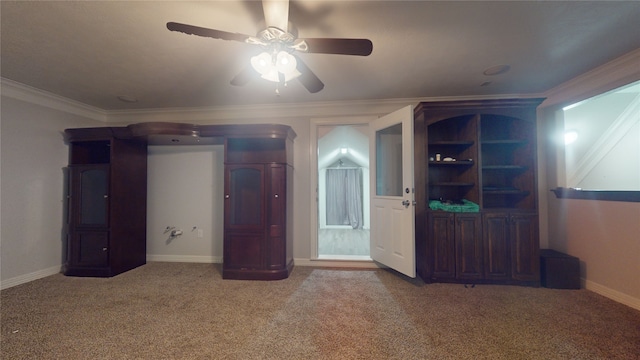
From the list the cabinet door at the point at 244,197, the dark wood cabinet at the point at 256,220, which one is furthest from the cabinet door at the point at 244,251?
the cabinet door at the point at 244,197

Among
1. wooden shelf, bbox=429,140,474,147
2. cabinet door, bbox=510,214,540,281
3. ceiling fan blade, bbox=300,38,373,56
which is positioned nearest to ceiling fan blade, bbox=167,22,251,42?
ceiling fan blade, bbox=300,38,373,56

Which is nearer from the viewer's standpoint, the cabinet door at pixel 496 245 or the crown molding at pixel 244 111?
the cabinet door at pixel 496 245

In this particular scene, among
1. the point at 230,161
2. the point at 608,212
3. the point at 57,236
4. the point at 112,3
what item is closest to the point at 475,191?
the point at 608,212

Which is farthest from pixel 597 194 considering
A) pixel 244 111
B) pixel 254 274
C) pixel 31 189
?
pixel 31 189

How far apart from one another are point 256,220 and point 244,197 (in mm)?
329

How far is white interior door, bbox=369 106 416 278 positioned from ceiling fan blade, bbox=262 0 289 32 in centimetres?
167

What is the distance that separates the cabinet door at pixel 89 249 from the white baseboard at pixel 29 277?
0.31m

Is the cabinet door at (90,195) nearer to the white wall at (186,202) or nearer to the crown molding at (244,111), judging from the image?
the white wall at (186,202)

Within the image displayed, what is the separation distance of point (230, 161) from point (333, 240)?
9.44 feet

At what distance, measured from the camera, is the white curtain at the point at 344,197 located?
699 centimetres

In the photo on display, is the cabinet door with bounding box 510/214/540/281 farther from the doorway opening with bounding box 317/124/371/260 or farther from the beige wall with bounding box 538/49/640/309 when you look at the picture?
the doorway opening with bounding box 317/124/371/260

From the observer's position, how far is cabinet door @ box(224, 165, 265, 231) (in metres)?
2.88

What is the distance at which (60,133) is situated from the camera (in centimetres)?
310

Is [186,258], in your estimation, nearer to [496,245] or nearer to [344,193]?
[496,245]
